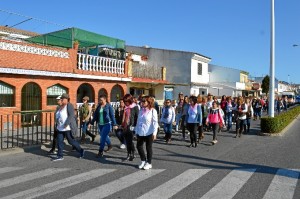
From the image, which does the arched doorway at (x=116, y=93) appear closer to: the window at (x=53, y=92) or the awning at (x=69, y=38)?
the awning at (x=69, y=38)

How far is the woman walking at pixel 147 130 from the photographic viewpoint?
763 cm

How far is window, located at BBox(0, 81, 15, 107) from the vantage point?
565 inches

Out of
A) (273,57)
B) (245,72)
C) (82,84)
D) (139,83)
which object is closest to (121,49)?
(139,83)

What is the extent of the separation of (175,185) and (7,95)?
11.0 meters

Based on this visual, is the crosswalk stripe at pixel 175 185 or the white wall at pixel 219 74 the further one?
the white wall at pixel 219 74

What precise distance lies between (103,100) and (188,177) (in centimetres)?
363

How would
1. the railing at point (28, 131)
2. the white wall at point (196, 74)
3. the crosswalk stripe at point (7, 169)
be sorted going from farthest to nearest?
the white wall at point (196, 74), the railing at point (28, 131), the crosswalk stripe at point (7, 169)

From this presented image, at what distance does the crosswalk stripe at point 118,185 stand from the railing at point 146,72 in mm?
17430

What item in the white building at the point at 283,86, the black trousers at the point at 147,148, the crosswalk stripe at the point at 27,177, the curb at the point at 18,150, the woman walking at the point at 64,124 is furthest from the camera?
the white building at the point at 283,86

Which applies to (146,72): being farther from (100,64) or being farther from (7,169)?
(7,169)

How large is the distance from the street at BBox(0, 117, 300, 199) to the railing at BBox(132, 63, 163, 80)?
1457 centimetres

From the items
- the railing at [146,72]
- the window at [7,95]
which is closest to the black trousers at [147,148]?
the window at [7,95]

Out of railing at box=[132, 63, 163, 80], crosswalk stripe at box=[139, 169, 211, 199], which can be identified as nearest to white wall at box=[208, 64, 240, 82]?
railing at box=[132, 63, 163, 80]

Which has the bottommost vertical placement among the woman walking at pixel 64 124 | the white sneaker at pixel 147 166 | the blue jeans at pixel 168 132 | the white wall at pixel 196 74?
the white sneaker at pixel 147 166
